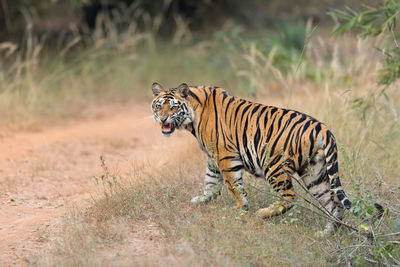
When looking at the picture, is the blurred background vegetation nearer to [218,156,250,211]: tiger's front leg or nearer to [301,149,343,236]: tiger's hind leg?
[301,149,343,236]: tiger's hind leg

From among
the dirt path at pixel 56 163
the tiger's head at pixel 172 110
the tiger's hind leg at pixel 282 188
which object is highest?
the tiger's head at pixel 172 110

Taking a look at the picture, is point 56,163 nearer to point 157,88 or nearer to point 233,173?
point 157,88

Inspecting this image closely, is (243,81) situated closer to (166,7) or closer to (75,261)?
(166,7)

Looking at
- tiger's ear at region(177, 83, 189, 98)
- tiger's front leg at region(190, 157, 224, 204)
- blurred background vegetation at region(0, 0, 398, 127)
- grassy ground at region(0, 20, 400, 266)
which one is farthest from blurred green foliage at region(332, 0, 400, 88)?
tiger's front leg at region(190, 157, 224, 204)

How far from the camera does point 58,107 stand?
10734mm

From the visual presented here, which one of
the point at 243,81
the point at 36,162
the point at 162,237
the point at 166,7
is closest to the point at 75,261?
the point at 162,237

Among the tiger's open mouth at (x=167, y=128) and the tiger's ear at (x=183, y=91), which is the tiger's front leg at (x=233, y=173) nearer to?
the tiger's open mouth at (x=167, y=128)

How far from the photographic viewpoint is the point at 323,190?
17.4 feet

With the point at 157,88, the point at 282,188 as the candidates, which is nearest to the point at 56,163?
the point at 157,88

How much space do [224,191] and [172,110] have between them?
1180 millimetres

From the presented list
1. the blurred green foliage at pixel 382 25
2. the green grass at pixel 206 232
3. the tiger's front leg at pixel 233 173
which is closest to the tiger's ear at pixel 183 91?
the tiger's front leg at pixel 233 173

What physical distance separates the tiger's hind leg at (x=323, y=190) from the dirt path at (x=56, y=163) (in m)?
1.74

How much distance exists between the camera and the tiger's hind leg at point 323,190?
523 cm

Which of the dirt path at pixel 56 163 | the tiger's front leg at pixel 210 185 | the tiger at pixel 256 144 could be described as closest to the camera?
the tiger at pixel 256 144
